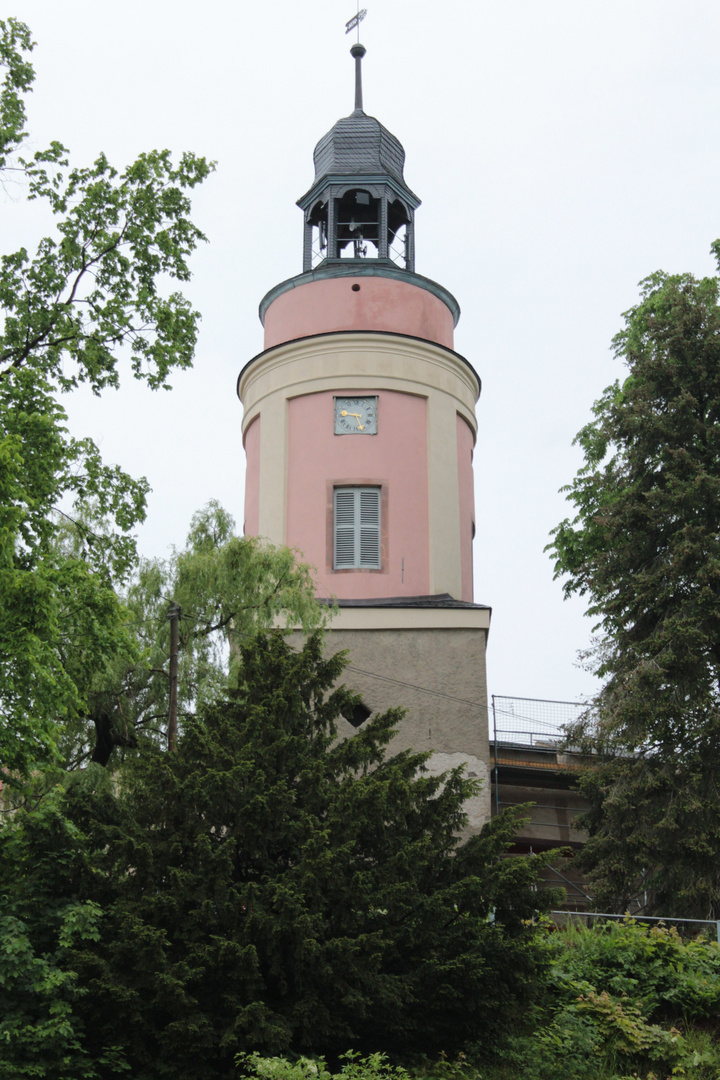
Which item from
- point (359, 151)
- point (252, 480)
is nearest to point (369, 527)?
point (252, 480)

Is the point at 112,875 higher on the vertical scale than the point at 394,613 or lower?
lower

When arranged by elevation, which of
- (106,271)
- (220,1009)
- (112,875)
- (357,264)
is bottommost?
(220,1009)

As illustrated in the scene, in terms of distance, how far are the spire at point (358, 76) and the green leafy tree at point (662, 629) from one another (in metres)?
8.89

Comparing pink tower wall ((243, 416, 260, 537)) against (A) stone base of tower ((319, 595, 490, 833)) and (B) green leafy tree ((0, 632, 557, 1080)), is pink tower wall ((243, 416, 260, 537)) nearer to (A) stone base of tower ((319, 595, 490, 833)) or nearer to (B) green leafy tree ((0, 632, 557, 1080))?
(A) stone base of tower ((319, 595, 490, 833))

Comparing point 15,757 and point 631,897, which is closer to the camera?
point 15,757

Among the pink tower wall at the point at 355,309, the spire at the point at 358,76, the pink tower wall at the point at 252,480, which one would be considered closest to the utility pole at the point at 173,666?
the pink tower wall at the point at 252,480

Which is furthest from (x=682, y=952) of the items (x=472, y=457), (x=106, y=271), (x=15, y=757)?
(x=472, y=457)

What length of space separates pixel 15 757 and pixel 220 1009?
310cm

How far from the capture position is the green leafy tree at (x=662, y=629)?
1817 cm

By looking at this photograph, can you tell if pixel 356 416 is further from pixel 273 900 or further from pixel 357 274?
pixel 273 900

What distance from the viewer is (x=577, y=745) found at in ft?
67.4

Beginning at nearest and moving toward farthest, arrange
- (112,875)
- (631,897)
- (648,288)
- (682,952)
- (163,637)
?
(112,875)
(682,952)
(163,637)
(631,897)
(648,288)

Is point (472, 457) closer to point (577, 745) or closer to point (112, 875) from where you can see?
point (577, 745)

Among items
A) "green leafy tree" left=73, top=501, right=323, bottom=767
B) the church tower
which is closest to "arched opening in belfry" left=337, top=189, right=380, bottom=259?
the church tower
